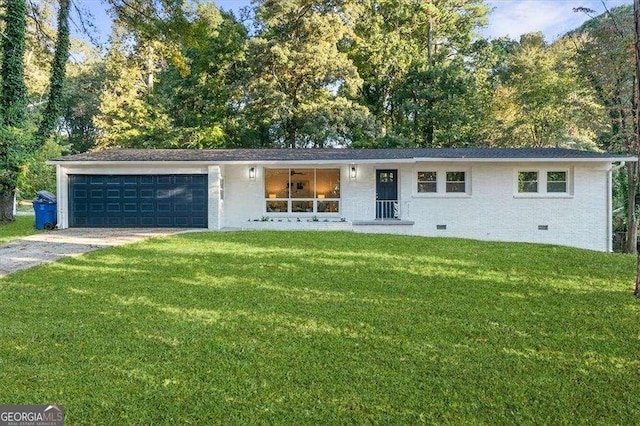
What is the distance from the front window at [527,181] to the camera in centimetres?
1410

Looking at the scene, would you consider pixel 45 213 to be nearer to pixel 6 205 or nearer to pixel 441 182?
pixel 6 205

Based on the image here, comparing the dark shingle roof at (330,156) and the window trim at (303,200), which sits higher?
the dark shingle roof at (330,156)

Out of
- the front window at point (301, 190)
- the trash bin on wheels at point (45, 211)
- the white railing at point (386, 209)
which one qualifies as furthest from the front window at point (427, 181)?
the trash bin on wheels at point (45, 211)

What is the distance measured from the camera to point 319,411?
2.76 meters

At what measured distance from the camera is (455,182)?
14.5m

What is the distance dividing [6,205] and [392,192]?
1438 centimetres

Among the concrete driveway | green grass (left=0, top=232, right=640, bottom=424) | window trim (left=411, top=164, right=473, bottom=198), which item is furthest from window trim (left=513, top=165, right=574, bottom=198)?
the concrete driveway

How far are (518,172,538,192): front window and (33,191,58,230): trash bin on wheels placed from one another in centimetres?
1515

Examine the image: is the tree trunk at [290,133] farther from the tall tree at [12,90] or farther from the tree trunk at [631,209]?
the tree trunk at [631,209]

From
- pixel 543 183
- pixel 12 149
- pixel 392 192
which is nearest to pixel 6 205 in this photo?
pixel 12 149

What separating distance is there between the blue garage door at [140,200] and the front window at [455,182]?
814 cm

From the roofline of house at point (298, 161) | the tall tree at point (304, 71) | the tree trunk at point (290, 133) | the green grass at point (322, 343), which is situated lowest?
the green grass at point (322, 343)

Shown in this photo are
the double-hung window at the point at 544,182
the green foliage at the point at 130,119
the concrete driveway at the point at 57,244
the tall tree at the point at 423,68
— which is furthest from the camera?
the green foliage at the point at 130,119

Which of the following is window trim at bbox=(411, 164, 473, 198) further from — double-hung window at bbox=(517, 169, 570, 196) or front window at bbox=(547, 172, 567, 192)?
front window at bbox=(547, 172, 567, 192)
